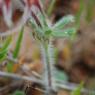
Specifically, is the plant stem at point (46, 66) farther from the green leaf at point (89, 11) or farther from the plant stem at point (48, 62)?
the green leaf at point (89, 11)

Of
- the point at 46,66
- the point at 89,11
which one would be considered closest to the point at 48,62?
the point at 46,66

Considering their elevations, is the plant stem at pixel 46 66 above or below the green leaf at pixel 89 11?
below

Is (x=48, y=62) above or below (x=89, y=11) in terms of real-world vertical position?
below

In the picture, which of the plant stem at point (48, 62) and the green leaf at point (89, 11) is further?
the green leaf at point (89, 11)

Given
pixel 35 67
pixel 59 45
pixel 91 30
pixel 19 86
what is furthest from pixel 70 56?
pixel 19 86

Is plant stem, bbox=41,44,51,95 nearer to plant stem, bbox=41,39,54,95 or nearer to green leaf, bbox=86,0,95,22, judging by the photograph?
plant stem, bbox=41,39,54,95

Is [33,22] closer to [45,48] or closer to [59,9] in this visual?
[45,48]

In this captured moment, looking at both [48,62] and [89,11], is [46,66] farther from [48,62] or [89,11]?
[89,11]

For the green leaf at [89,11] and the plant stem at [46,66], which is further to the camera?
the green leaf at [89,11]

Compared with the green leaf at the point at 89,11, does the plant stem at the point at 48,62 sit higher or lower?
lower

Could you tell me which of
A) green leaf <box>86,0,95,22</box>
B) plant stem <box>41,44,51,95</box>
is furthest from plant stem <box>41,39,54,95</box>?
green leaf <box>86,0,95,22</box>

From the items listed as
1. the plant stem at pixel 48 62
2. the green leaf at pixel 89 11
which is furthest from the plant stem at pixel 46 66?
the green leaf at pixel 89 11
